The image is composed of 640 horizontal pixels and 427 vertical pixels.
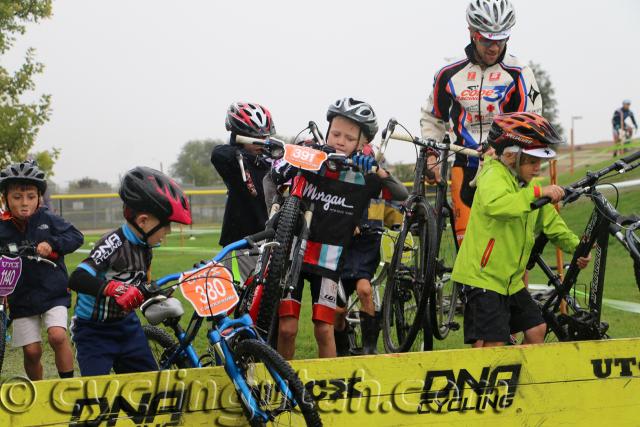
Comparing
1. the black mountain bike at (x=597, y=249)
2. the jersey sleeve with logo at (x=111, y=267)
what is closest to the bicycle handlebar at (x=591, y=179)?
the black mountain bike at (x=597, y=249)

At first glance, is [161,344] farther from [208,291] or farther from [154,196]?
[208,291]

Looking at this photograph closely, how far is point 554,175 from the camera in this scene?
8.38 metres

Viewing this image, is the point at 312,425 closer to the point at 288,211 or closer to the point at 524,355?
the point at 524,355

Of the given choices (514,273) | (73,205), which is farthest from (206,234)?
(514,273)

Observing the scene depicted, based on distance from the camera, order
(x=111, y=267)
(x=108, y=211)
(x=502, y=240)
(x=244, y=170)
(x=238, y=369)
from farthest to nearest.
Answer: (x=108, y=211) → (x=244, y=170) → (x=502, y=240) → (x=111, y=267) → (x=238, y=369)

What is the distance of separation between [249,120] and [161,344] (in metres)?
2.28

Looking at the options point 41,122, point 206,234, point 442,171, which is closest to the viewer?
point 442,171

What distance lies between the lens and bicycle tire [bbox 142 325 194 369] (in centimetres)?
515

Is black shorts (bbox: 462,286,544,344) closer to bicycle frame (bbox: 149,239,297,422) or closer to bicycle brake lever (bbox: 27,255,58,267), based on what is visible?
bicycle frame (bbox: 149,239,297,422)

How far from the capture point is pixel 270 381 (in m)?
4.13

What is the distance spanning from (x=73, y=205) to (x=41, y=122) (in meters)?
23.7

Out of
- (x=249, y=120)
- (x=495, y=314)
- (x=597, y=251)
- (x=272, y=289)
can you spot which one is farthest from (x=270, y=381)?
(x=249, y=120)

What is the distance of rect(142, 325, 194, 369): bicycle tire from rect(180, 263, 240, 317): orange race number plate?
36.5 inches

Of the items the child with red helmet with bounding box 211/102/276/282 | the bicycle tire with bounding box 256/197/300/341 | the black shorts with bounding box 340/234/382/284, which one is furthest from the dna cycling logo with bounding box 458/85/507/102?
the bicycle tire with bounding box 256/197/300/341
